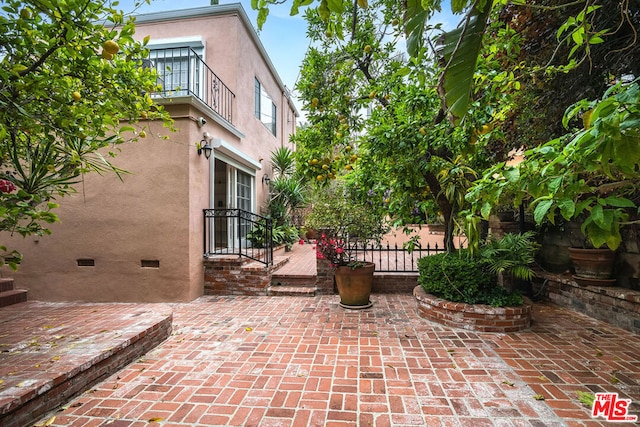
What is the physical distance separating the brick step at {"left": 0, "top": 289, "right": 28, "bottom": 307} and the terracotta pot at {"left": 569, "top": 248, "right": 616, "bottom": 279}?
886 cm

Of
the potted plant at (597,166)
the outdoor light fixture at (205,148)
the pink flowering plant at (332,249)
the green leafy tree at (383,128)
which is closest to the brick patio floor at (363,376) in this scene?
the pink flowering plant at (332,249)

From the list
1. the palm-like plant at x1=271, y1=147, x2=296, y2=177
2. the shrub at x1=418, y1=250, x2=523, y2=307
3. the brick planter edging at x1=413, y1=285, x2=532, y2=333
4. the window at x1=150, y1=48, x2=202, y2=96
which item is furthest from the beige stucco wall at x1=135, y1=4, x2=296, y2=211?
the brick planter edging at x1=413, y1=285, x2=532, y2=333

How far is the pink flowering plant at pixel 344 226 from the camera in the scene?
16.4 feet

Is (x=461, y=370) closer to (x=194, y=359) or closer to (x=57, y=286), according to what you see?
(x=194, y=359)

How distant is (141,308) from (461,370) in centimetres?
405

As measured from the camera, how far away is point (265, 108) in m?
10.5

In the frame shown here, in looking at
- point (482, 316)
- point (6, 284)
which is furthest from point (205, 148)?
point (482, 316)

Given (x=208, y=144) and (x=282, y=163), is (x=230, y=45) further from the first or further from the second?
(x=282, y=163)

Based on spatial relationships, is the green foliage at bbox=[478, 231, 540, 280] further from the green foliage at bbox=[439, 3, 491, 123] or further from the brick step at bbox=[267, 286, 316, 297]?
the green foliage at bbox=[439, 3, 491, 123]

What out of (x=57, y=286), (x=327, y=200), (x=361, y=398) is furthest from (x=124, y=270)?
(x=361, y=398)

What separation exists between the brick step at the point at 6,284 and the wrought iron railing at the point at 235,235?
3266 millimetres

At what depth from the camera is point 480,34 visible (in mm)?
1135

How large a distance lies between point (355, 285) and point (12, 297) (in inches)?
222

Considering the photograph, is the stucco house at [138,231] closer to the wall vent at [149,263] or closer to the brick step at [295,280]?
the wall vent at [149,263]
